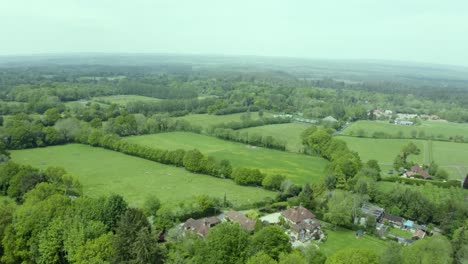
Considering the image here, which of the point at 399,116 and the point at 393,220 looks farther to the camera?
the point at 399,116

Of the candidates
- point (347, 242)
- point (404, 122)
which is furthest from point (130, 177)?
point (404, 122)

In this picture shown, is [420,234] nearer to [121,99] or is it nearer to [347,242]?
[347,242]

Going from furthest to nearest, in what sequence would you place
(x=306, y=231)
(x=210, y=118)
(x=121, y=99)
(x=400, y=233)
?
1. (x=121, y=99)
2. (x=210, y=118)
3. (x=400, y=233)
4. (x=306, y=231)

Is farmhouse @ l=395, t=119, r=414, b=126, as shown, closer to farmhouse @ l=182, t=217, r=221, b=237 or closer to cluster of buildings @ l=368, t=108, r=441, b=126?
cluster of buildings @ l=368, t=108, r=441, b=126

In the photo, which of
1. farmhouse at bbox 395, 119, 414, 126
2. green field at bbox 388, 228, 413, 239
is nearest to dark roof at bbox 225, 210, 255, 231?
green field at bbox 388, 228, 413, 239

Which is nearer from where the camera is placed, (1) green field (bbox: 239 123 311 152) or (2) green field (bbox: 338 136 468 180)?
(2) green field (bbox: 338 136 468 180)

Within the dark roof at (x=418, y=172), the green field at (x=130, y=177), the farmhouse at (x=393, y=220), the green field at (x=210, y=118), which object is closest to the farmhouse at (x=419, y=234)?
the farmhouse at (x=393, y=220)

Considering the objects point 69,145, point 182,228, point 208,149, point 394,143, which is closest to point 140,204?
point 182,228
